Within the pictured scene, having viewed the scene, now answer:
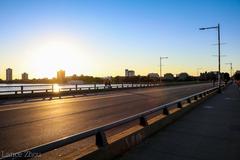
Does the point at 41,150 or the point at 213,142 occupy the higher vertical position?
the point at 41,150

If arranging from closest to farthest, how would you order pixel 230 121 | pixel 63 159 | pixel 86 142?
pixel 63 159 < pixel 86 142 < pixel 230 121

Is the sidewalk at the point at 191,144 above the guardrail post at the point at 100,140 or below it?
below

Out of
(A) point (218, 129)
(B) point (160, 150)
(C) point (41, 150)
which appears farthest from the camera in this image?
(A) point (218, 129)

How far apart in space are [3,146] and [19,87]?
23.3 metres

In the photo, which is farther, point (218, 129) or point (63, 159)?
point (218, 129)

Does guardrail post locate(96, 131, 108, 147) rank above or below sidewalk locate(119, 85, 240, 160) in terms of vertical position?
above

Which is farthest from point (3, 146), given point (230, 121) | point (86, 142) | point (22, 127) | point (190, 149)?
point (230, 121)

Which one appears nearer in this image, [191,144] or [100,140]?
[100,140]

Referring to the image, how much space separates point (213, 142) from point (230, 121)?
15.4 feet

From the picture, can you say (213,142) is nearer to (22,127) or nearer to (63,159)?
(63,159)

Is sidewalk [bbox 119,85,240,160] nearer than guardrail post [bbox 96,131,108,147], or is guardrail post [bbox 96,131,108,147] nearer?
guardrail post [bbox 96,131,108,147]

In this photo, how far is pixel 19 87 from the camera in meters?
29.5

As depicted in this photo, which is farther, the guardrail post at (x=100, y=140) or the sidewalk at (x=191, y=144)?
the sidewalk at (x=191, y=144)

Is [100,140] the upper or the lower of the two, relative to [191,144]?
upper
